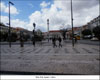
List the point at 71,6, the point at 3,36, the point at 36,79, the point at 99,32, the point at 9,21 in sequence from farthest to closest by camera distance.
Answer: the point at 3,36 → the point at 99,32 → the point at 9,21 → the point at 71,6 → the point at 36,79

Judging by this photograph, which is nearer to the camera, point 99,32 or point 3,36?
point 99,32

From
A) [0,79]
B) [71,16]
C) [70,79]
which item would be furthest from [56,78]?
[71,16]

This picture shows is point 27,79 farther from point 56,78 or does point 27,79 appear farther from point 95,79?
point 95,79

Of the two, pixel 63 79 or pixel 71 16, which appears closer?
pixel 63 79

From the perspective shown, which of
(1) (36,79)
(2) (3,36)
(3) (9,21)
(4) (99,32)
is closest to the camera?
(1) (36,79)

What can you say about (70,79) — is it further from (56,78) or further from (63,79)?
(56,78)

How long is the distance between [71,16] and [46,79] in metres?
13.8

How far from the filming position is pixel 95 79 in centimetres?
302

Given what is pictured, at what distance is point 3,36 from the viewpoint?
54156 mm

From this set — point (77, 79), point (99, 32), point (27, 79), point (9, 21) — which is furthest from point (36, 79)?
point (99, 32)

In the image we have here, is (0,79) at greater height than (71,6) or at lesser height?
lesser

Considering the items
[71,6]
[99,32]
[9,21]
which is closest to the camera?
[71,6]

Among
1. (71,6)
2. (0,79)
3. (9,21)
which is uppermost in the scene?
(71,6)

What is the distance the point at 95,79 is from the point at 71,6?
1367 cm
